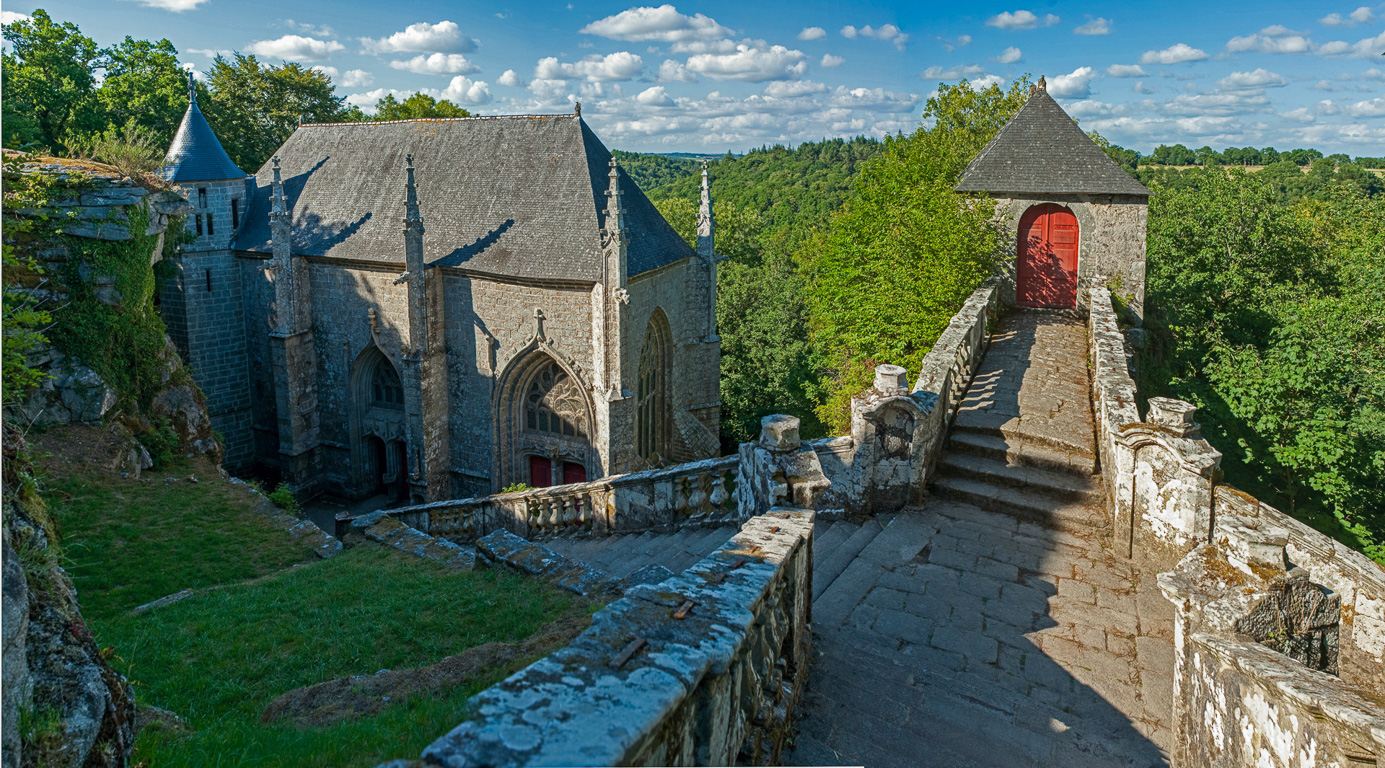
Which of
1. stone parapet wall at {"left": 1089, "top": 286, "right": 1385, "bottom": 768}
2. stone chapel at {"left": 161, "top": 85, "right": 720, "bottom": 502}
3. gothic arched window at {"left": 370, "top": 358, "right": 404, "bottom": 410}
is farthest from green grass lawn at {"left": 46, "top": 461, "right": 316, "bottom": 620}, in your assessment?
stone parapet wall at {"left": 1089, "top": 286, "right": 1385, "bottom": 768}

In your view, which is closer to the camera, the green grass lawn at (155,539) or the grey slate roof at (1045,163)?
the green grass lawn at (155,539)

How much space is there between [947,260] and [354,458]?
52.6 feet

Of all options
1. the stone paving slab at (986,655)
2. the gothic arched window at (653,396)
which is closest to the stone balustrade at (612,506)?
the stone paving slab at (986,655)

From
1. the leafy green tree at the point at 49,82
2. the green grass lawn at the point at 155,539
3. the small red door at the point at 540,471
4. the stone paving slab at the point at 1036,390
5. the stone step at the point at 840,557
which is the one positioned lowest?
the small red door at the point at 540,471

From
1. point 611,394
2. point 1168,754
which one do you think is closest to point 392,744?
point 1168,754

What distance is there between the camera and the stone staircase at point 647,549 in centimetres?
838

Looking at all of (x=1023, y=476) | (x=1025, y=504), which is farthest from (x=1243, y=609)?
(x=1023, y=476)

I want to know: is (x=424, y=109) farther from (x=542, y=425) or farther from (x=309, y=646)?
(x=309, y=646)

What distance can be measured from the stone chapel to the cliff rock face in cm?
1352

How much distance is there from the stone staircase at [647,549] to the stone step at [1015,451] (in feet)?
9.65

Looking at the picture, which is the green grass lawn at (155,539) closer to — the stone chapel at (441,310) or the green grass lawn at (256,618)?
the green grass lawn at (256,618)

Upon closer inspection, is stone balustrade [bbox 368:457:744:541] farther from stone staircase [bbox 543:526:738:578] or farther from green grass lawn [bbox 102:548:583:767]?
green grass lawn [bbox 102:548:583:767]

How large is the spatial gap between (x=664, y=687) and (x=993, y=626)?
4.22m

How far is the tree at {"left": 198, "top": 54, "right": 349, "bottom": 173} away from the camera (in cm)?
3228
